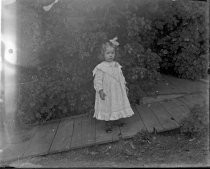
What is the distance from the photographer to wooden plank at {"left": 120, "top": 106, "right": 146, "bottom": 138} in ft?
13.8

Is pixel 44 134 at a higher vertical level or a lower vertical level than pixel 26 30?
lower

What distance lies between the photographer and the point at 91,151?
3945mm

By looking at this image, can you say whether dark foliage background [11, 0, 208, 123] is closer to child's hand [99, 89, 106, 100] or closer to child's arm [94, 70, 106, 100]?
child's arm [94, 70, 106, 100]

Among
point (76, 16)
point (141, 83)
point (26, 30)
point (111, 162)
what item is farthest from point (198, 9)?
point (111, 162)

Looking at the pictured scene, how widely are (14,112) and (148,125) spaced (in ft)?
7.89

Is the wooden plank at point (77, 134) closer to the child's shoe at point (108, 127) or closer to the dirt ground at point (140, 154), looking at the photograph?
the dirt ground at point (140, 154)

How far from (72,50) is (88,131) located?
1.45 meters

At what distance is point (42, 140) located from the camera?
174 inches

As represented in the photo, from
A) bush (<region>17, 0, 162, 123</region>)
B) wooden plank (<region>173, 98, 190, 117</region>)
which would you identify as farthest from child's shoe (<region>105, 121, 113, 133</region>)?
wooden plank (<region>173, 98, 190, 117</region>)

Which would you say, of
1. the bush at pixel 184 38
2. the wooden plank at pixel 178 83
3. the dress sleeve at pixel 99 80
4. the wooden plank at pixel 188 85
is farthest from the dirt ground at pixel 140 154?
the bush at pixel 184 38

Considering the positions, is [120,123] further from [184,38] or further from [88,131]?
[184,38]

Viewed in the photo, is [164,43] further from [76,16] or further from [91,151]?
[91,151]

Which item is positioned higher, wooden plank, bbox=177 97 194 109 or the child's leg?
wooden plank, bbox=177 97 194 109

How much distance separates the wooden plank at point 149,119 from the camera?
424 cm
